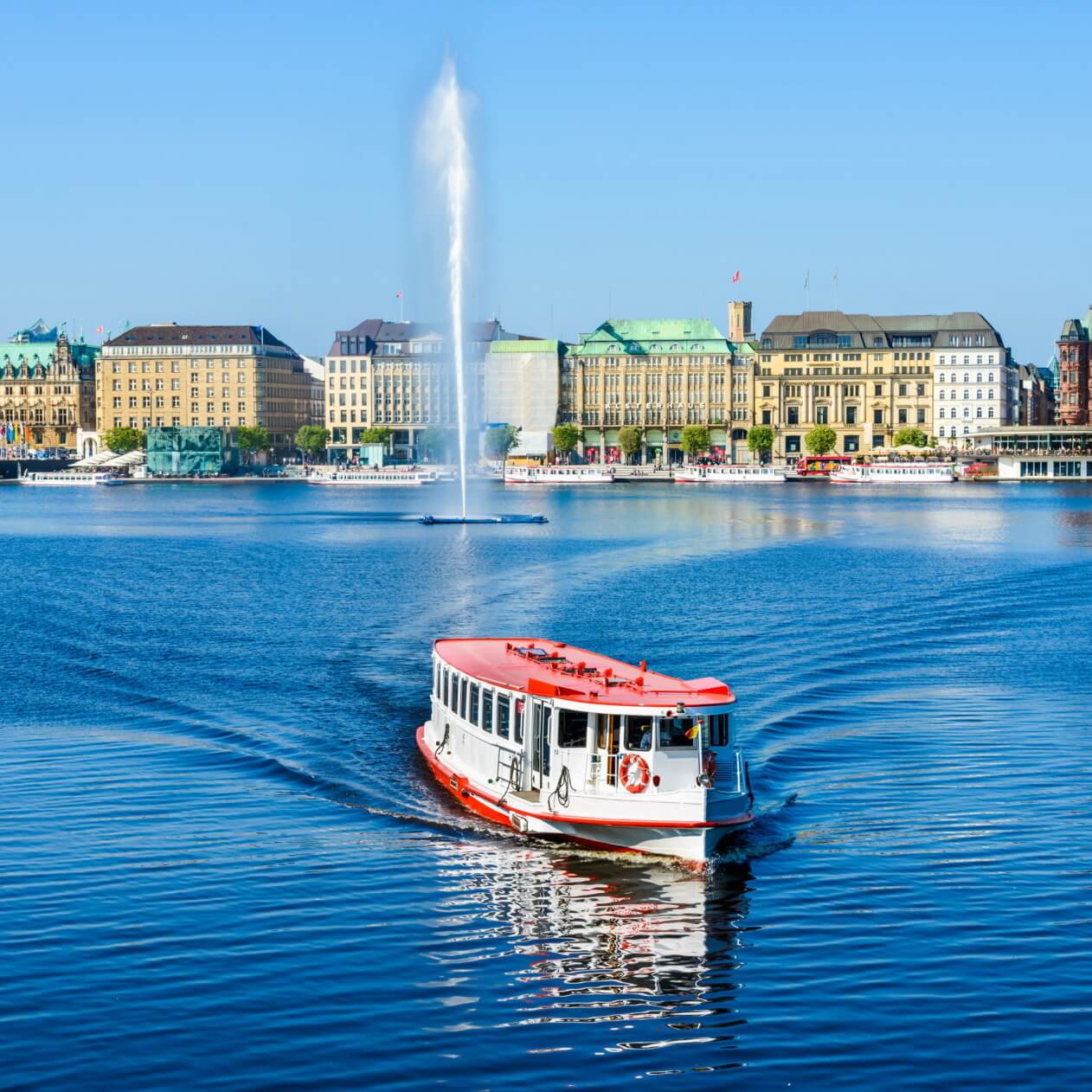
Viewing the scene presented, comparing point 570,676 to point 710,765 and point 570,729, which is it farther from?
point 710,765

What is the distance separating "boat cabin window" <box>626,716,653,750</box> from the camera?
3180 cm

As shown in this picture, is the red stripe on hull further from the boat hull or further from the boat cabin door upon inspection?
the boat cabin door

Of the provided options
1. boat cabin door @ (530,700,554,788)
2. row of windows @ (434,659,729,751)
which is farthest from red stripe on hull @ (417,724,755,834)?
row of windows @ (434,659,729,751)

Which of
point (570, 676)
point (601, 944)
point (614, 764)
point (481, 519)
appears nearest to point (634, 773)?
point (614, 764)

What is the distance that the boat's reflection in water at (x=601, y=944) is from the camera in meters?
24.1

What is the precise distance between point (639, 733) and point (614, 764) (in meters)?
0.73

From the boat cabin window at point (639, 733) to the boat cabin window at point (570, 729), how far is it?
108 cm

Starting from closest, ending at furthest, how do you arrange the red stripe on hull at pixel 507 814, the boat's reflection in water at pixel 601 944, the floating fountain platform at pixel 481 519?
1. the boat's reflection in water at pixel 601 944
2. the red stripe on hull at pixel 507 814
3. the floating fountain platform at pixel 481 519

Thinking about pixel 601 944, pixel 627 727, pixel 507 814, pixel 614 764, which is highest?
pixel 627 727

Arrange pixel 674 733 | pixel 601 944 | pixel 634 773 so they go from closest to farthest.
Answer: pixel 601 944 → pixel 634 773 → pixel 674 733

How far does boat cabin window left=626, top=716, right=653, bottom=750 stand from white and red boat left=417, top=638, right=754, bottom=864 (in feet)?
0.05

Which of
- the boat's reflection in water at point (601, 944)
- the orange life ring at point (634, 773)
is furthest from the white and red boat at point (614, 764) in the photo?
the boat's reflection in water at point (601, 944)

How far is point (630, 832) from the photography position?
31547 mm

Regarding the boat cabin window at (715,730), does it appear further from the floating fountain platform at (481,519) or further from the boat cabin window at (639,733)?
the floating fountain platform at (481,519)
